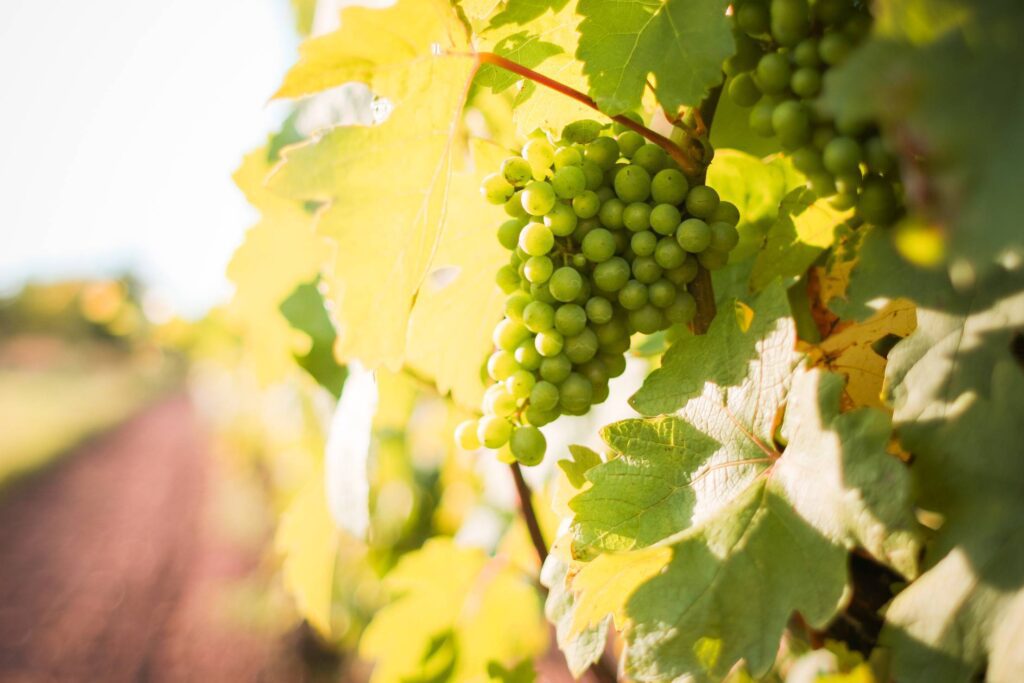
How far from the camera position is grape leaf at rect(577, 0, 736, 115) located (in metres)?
0.66

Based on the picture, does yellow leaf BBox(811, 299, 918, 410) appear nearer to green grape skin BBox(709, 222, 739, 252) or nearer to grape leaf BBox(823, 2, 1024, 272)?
green grape skin BBox(709, 222, 739, 252)

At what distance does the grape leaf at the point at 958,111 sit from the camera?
1.29 ft

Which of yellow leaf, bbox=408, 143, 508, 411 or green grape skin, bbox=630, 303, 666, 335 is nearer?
green grape skin, bbox=630, 303, 666, 335

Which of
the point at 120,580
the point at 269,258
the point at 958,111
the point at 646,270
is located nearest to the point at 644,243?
the point at 646,270

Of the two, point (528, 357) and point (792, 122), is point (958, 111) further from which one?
point (528, 357)

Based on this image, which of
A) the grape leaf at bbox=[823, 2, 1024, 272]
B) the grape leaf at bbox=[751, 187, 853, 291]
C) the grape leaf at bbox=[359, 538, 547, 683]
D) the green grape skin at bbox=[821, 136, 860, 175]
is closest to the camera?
the grape leaf at bbox=[823, 2, 1024, 272]

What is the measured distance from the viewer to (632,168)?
2.40ft

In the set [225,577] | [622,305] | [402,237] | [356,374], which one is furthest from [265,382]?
[225,577]

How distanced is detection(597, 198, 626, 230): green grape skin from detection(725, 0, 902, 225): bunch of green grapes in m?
0.15

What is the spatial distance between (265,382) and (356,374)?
863 millimetres

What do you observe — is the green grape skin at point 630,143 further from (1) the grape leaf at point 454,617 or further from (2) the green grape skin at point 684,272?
(1) the grape leaf at point 454,617

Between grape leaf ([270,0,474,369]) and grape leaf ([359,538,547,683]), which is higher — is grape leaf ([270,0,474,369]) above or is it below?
above

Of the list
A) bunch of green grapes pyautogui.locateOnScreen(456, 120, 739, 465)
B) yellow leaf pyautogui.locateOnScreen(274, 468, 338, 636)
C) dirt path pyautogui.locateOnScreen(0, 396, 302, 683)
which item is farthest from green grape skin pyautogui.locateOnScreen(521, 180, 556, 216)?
dirt path pyautogui.locateOnScreen(0, 396, 302, 683)

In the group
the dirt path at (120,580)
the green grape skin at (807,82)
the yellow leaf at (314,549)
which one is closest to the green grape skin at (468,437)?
the green grape skin at (807,82)
